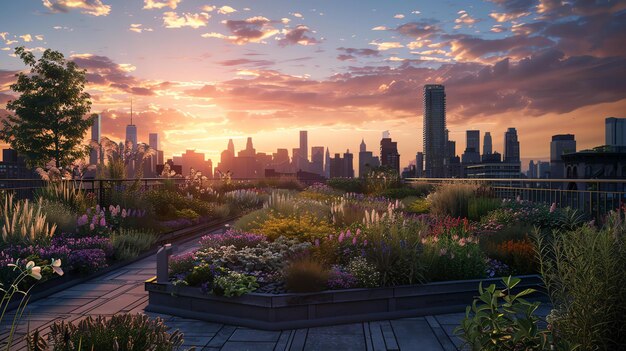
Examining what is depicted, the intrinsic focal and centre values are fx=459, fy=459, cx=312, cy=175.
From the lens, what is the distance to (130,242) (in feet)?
31.6

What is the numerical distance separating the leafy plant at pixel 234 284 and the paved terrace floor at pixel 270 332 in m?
0.39

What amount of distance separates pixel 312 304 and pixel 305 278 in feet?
1.03

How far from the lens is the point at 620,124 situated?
408 feet

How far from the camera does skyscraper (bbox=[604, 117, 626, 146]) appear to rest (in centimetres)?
11644

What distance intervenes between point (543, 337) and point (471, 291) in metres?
3.38

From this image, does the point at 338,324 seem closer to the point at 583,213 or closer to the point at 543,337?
the point at 543,337

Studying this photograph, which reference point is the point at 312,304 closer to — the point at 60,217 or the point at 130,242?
the point at 130,242

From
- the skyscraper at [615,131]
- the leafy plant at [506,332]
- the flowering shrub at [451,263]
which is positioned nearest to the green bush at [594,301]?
the leafy plant at [506,332]

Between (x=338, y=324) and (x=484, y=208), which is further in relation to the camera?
(x=484, y=208)

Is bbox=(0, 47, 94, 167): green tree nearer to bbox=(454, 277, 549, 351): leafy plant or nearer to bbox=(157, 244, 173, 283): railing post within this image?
bbox=(157, 244, 173, 283): railing post

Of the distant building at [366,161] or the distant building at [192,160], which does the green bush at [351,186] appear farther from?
the distant building at [192,160]

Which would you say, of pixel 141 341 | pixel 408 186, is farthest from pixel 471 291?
pixel 408 186

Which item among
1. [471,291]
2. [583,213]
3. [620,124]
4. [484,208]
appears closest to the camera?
[471,291]

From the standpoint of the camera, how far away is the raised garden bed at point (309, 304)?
539cm
